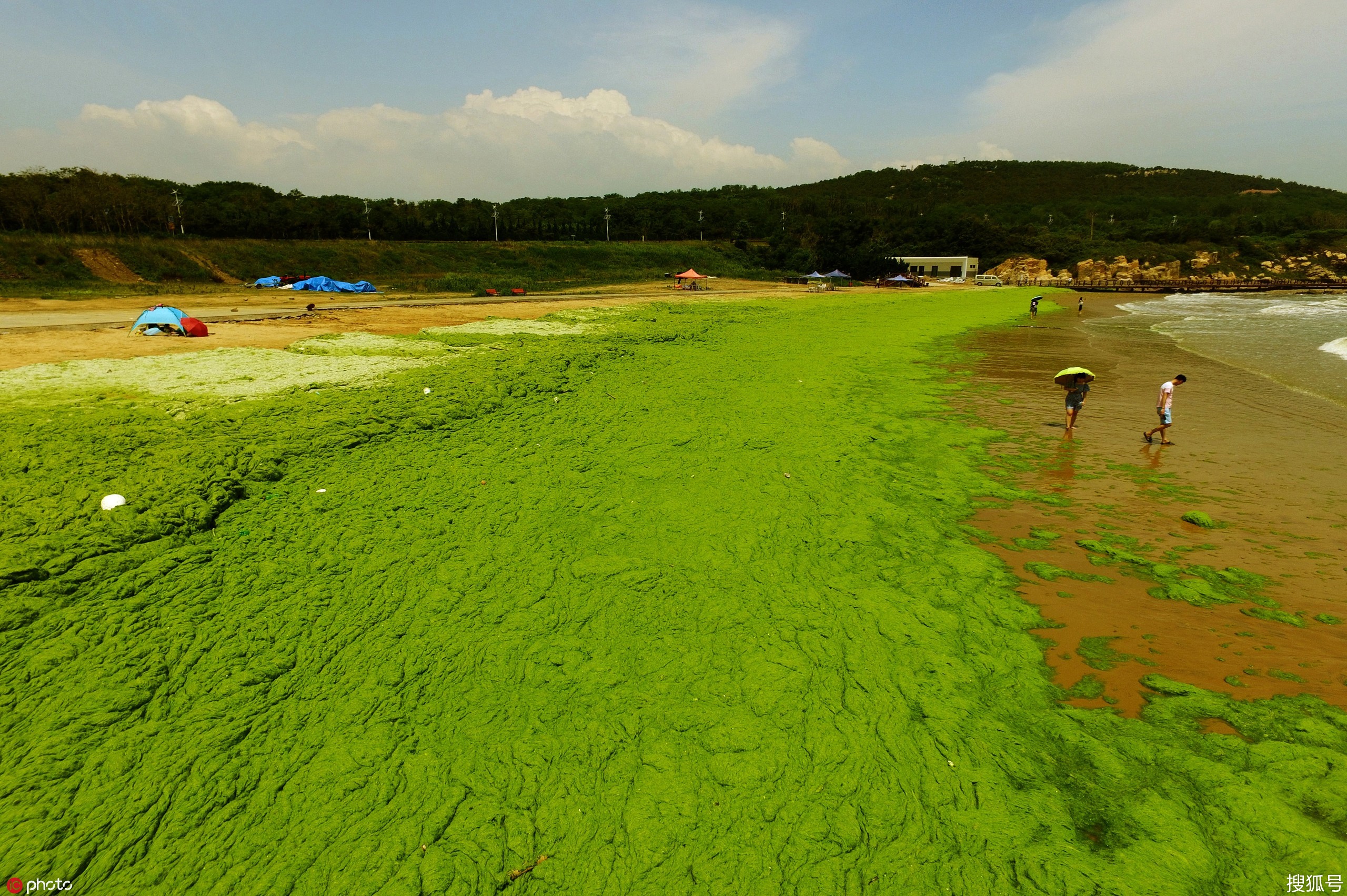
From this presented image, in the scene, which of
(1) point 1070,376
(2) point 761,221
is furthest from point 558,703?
(2) point 761,221

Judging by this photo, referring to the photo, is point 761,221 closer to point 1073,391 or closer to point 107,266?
point 107,266

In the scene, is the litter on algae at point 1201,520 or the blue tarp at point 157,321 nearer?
the litter on algae at point 1201,520

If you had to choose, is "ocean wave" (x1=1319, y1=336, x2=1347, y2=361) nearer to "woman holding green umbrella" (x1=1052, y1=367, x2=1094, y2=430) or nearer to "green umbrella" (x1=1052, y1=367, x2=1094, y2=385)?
"woman holding green umbrella" (x1=1052, y1=367, x2=1094, y2=430)

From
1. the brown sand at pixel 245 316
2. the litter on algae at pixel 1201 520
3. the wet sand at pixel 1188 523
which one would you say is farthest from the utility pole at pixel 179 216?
the litter on algae at pixel 1201 520

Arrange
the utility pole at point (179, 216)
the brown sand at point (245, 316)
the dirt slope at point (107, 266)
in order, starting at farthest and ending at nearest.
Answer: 1. the utility pole at point (179, 216)
2. the dirt slope at point (107, 266)
3. the brown sand at point (245, 316)

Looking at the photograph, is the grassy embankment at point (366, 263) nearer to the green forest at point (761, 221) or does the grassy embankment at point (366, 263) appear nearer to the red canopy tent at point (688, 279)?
the green forest at point (761, 221)

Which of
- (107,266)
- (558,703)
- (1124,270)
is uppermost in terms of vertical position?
(1124,270)

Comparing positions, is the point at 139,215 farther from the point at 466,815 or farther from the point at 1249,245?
the point at 1249,245
